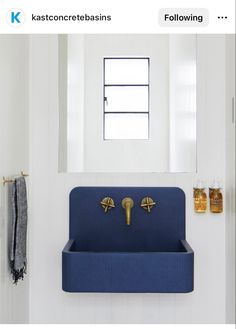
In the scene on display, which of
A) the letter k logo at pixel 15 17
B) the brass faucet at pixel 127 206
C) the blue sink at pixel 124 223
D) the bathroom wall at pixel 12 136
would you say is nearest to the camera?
the bathroom wall at pixel 12 136

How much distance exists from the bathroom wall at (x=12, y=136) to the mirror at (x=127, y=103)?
21 centimetres

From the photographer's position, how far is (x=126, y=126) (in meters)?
2.18

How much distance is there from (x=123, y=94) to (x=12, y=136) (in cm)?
65

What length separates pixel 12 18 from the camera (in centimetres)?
184

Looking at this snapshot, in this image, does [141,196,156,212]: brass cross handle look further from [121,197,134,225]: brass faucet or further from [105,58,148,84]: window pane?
[105,58,148,84]: window pane

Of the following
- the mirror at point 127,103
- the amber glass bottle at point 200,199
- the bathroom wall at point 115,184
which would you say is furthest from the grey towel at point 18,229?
the amber glass bottle at point 200,199

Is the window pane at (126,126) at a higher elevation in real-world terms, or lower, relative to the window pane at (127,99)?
lower

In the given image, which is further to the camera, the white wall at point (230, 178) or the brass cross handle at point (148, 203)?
the brass cross handle at point (148, 203)

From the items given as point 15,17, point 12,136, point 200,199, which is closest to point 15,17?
point 15,17

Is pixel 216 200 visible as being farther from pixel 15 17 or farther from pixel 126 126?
pixel 15 17

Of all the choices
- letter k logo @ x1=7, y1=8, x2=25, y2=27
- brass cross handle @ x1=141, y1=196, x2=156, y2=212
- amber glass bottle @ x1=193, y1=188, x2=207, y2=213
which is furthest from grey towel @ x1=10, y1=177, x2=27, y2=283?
amber glass bottle @ x1=193, y1=188, x2=207, y2=213

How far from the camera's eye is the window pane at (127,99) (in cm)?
218

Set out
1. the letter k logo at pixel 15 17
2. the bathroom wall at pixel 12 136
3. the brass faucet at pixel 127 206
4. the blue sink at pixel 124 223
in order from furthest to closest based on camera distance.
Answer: the blue sink at pixel 124 223, the brass faucet at pixel 127 206, the letter k logo at pixel 15 17, the bathroom wall at pixel 12 136

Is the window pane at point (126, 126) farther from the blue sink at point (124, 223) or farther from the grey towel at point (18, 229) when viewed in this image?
the grey towel at point (18, 229)
